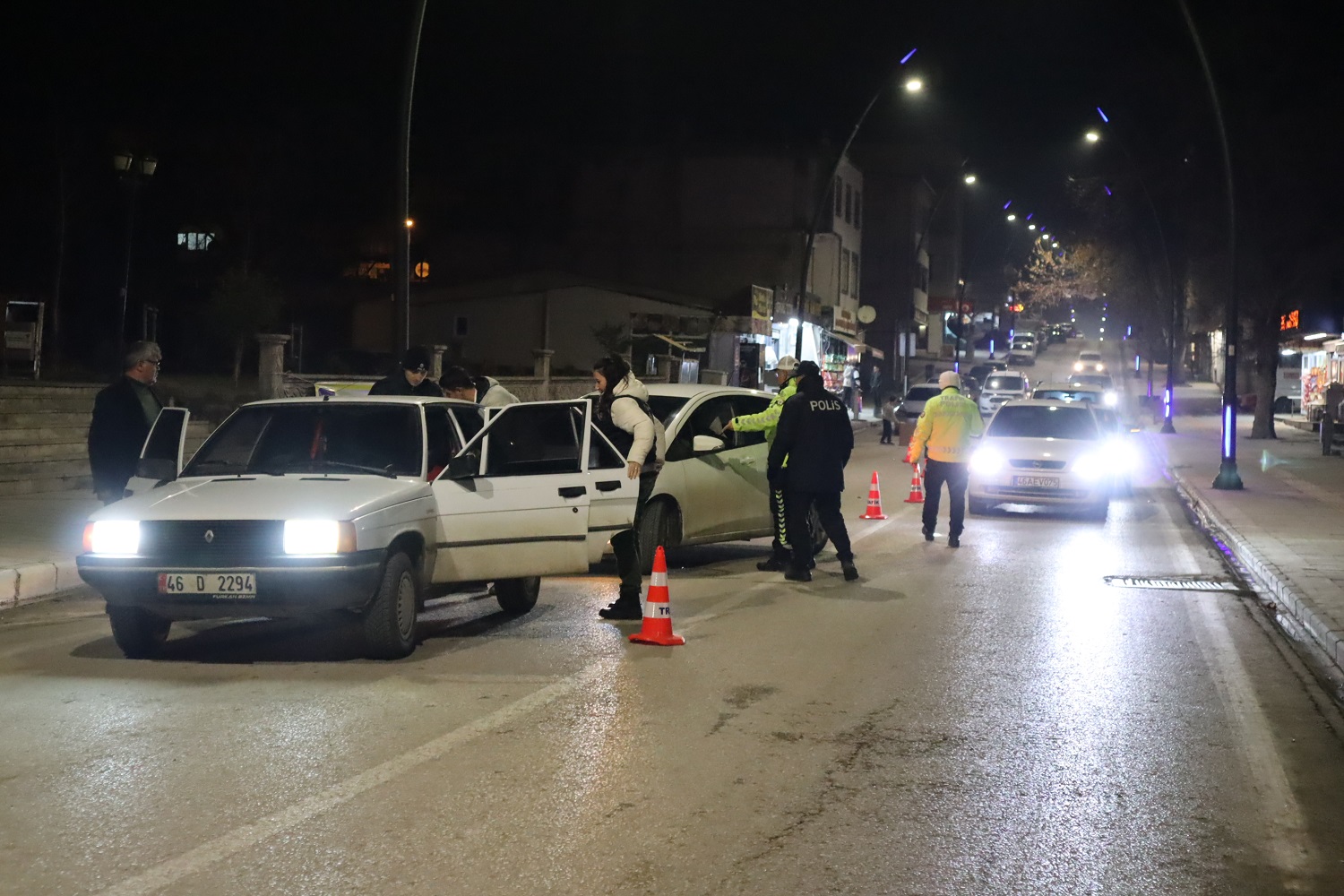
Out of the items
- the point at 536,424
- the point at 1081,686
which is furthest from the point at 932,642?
the point at 536,424

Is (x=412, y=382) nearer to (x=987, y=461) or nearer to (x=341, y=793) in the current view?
(x=341, y=793)

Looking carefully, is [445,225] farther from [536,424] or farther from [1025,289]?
[1025,289]

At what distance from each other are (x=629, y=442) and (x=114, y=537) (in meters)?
3.64

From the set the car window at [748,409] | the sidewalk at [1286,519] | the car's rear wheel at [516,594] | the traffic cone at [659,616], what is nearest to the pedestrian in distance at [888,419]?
the sidewalk at [1286,519]

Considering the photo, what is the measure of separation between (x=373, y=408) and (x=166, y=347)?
44.3m

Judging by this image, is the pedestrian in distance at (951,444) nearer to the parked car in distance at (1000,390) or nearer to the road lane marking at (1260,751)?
the road lane marking at (1260,751)

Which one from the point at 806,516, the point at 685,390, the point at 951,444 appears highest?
the point at 685,390

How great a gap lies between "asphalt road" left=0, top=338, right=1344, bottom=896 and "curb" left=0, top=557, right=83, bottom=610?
565 mm

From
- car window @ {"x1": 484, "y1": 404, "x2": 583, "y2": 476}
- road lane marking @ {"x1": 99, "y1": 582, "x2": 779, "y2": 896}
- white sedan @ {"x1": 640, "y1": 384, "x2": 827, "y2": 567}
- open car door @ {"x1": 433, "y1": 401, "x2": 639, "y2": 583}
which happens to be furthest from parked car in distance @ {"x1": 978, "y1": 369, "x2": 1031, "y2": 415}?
road lane marking @ {"x1": 99, "y1": 582, "x2": 779, "y2": 896}

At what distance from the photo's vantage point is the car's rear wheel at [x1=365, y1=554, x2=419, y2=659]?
8.62 metres

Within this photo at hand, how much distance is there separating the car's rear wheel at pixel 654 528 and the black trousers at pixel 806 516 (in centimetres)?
99

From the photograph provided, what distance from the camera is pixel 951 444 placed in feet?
51.9

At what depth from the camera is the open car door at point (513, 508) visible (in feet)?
30.9

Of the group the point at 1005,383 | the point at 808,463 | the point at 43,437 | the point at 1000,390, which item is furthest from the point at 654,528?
the point at 1005,383
